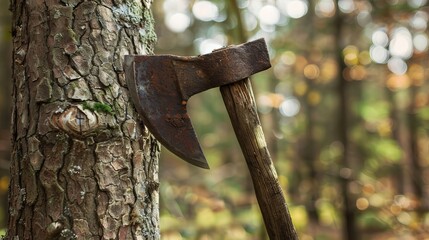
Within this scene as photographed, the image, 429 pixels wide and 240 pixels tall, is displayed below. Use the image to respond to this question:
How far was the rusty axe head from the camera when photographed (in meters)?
1.77

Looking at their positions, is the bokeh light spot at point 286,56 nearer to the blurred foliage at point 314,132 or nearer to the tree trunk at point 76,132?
the blurred foliage at point 314,132

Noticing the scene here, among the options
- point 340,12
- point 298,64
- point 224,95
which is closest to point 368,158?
point 340,12

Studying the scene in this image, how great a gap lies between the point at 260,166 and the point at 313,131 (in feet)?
40.0

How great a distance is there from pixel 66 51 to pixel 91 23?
0.47ft

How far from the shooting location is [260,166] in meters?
1.88

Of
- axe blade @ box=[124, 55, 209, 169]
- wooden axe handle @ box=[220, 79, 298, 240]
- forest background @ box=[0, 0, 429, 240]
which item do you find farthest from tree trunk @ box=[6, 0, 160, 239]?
forest background @ box=[0, 0, 429, 240]

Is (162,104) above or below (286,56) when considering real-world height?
below

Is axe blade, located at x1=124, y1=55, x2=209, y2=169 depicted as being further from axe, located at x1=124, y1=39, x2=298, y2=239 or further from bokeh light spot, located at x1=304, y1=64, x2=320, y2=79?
bokeh light spot, located at x1=304, y1=64, x2=320, y2=79

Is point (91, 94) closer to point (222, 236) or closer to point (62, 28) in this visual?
point (62, 28)

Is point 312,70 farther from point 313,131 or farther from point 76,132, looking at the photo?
point 76,132

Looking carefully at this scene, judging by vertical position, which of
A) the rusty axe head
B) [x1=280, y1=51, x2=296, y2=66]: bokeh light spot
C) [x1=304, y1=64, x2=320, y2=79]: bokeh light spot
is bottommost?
the rusty axe head

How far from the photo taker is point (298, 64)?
13602mm

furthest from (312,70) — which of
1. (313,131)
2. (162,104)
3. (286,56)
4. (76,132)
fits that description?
(76,132)

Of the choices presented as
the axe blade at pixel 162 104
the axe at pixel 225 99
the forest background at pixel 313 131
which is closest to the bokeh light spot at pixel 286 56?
the forest background at pixel 313 131
